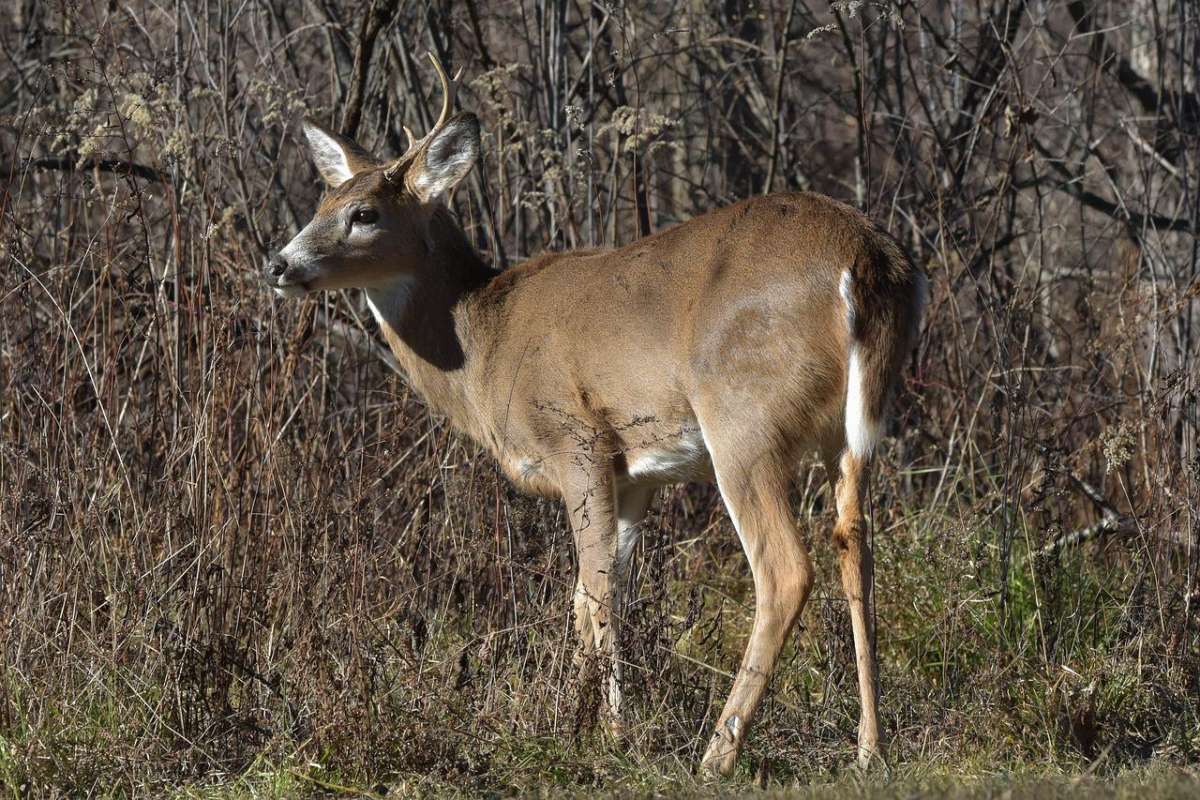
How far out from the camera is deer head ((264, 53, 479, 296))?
568cm

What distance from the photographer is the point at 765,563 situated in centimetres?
475

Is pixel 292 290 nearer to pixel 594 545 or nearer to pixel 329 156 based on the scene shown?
pixel 329 156

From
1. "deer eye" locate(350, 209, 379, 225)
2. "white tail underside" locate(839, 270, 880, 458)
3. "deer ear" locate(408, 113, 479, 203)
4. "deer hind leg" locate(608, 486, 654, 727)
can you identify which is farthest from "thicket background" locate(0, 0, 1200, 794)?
"white tail underside" locate(839, 270, 880, 458)

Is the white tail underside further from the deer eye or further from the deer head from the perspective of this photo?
the deer eye

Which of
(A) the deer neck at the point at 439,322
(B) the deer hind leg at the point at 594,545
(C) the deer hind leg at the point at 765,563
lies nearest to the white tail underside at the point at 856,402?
(C) the deer hind leg at the point at 765,563

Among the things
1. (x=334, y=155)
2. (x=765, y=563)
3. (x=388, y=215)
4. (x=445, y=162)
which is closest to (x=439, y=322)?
(x=388, y=215)

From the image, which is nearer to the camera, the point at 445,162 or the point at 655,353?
the point at 655,353

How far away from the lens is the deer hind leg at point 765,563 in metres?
4.64

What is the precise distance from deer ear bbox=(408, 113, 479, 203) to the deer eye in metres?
0.24

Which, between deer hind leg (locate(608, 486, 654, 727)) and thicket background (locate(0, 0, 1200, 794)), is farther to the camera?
deer hind leg (locate(608, 486, 654, 727))

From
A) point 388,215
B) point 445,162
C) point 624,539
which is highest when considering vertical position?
point 445,162

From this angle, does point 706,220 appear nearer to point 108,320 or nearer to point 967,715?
point 967,715

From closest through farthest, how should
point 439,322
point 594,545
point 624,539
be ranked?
point 594,545, point 624,539, point 439,322

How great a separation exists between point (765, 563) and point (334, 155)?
9.34ft
